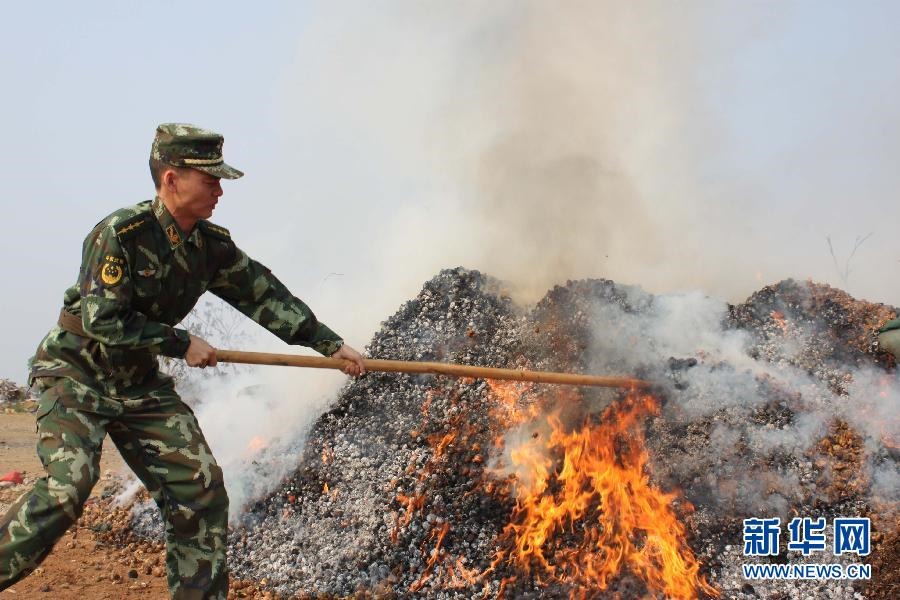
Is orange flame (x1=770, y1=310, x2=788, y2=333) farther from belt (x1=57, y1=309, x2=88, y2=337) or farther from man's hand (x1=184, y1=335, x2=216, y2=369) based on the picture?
belt (x1=57, y1=309, x2=88, y2=337)

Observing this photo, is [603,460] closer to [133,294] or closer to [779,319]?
[779,319]

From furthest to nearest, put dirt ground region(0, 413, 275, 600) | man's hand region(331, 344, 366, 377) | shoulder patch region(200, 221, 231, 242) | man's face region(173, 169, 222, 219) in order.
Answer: dirt ground region(0, 413, 275, 600) → man's hand region(331, 344, 366, 377) → shoulder patch region(200, 221, 231, 242) → man's face region(173, 169, 222, 219)

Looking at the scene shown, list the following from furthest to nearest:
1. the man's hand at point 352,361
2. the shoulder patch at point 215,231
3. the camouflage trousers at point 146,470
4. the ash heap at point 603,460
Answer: the ash heap at point 603,460 < the man's hand at point 352,361 < the shoulder patch at point 215,231 < the camouflage trousers at point 146,470

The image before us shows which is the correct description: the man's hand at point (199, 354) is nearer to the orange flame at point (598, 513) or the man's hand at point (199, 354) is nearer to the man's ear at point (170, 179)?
the man's ear at point (170, 179)

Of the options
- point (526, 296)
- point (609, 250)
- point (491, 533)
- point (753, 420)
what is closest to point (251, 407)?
point (526, 296)

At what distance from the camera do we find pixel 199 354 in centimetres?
374

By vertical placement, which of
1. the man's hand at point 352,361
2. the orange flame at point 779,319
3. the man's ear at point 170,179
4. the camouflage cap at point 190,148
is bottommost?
the man's hand at point 352,361

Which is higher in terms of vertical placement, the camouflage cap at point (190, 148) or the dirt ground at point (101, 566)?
the camouflage cap at point (190, 148)

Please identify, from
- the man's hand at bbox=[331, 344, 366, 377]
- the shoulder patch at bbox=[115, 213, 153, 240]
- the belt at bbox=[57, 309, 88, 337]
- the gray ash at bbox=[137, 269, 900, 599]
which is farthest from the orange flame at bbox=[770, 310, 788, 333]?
the belt at bbox=[57, 309, 88, 337]

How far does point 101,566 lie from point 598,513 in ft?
11.5

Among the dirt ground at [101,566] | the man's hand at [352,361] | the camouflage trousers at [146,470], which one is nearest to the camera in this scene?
the camouflage trousers at [146,470]

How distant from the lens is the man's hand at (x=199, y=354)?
371cm

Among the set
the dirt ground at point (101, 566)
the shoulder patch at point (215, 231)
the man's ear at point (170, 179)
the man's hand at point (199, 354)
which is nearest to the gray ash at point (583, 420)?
the dirt ground at point (101, 566)

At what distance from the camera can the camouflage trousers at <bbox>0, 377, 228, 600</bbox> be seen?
3.47 metres
